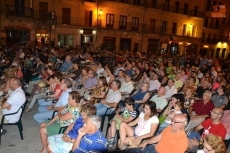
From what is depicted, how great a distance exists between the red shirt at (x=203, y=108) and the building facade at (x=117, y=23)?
17.7 metres

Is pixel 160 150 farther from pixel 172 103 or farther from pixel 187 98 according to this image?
pixel 187 98

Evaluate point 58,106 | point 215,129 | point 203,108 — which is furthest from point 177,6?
point 215,129

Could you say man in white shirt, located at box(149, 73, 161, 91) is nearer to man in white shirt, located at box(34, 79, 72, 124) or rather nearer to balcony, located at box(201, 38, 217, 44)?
man in white shirt, located at box(34, 79, 72, 124)

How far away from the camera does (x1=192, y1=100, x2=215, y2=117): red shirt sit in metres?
5.22

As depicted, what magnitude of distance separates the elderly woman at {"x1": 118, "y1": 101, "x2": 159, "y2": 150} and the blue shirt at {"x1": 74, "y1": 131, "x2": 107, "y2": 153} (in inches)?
35.1

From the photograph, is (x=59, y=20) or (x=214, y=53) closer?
(x=59, y=20)

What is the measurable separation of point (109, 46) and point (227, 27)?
25.0 meters

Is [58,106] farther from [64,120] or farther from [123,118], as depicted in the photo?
[123,118]

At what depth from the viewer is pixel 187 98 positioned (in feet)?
19.2

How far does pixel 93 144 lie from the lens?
3152 millimetres

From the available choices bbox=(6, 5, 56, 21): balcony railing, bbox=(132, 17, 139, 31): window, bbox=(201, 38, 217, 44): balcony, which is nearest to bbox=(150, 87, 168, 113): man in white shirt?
bbox=(6, 5, 56, 21): balcony railing

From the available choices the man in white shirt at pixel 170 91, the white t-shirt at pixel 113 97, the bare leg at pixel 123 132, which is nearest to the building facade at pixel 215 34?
the man in white shirt at pixel 170 91

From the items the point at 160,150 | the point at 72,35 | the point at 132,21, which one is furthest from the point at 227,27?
the point at 160,150

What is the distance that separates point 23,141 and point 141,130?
2472 mm
